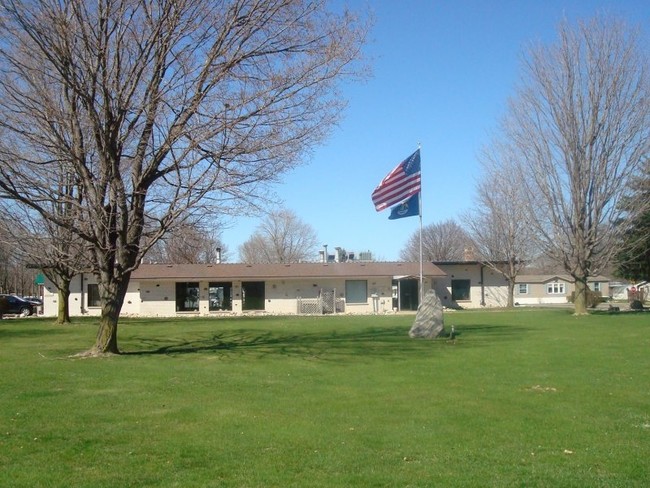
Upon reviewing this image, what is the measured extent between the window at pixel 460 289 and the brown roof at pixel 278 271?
395 cm

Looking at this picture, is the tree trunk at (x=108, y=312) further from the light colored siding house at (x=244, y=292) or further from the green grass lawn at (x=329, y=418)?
the light colored siding house at (x=244, y=292)

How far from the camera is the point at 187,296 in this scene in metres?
49.2

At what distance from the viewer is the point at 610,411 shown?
9.97 m

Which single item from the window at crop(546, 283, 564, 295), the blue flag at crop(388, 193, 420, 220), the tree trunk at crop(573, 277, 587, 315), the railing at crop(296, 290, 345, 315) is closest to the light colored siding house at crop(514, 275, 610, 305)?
the window at crop(546, 283, 564, 295)

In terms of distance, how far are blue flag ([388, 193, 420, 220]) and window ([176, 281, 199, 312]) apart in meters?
25.0

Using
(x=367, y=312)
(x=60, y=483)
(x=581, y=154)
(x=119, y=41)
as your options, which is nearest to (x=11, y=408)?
(x=60, y=483)

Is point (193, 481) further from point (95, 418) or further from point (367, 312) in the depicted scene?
point (367, 312)

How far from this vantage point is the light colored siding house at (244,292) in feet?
159

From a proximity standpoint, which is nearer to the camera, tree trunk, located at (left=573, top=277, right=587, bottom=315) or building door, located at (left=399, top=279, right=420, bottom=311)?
tree trunk, located at (left=573, top=277, right=587, bottom=315)

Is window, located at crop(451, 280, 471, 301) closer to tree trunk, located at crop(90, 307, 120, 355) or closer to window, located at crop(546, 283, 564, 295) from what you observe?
window, located at crop(546, 283, 564, 295)

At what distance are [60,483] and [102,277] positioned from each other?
1266cm

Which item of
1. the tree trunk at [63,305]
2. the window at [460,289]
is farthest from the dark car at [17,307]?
the window at [460,289]

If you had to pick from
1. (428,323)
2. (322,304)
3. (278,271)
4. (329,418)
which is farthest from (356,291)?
(329,418)

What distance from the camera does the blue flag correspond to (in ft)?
89.1
